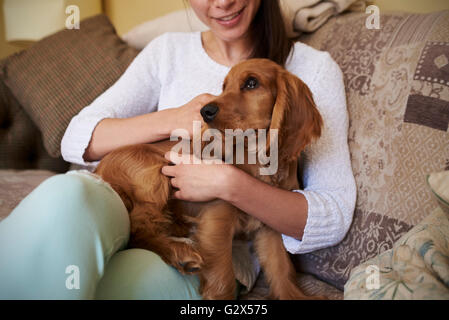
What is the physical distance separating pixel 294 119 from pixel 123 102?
700 mm

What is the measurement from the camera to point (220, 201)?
3.83 ft

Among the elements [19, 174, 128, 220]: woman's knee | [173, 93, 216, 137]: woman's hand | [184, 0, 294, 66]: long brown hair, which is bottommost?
[19, 174, 128, 220]: woman's knee

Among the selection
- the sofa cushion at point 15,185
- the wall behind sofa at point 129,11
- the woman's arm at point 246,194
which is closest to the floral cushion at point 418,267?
the woman's arm at point 246,194

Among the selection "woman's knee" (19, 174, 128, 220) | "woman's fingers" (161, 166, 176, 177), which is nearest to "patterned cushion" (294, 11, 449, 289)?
"woman's fingers" (161, 166, 176, 177)

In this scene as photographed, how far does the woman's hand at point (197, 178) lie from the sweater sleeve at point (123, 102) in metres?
0.39

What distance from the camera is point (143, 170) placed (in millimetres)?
1178

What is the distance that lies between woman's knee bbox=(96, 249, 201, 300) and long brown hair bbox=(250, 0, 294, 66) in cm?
87

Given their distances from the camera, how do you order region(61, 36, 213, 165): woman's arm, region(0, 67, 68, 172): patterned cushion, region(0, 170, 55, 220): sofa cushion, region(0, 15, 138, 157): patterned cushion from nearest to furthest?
region(61, 36, 213, 165): woman's arm, region(0, 170, 55, 220): sofa cushion, region(0, 15, 138, 157): patterned cushion, region(0, 67, 68, 172): patterned cushion

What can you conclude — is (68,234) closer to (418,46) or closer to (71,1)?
(418,46)

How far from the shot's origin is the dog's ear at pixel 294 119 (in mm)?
1133

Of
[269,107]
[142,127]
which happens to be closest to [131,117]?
[142,127]

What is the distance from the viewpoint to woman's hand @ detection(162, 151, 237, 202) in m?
1.12

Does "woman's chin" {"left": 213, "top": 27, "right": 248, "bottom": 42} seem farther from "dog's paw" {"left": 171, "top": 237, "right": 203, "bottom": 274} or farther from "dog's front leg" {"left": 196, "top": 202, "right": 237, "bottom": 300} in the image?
"dog's paw" {"left": 171, "top": 237, "right": 203, "bottom": 274}
